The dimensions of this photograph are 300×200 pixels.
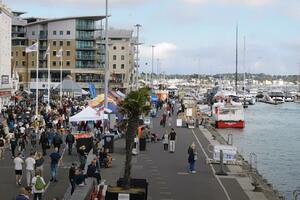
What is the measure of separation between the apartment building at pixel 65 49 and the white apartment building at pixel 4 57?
5882cm

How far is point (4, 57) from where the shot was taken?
69.1 metres

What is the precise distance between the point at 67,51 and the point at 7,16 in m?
60.9

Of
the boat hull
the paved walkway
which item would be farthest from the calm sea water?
the paved walkway

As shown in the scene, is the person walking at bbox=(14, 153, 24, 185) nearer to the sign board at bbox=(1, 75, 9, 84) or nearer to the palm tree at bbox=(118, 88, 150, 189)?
the palm tree at bbox=(118, 88, 150, 189)

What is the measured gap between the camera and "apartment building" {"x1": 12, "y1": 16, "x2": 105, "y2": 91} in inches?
5221

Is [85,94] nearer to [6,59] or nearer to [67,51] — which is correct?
[67,51]

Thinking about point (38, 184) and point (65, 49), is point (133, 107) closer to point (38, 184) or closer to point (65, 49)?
point (38, 184)

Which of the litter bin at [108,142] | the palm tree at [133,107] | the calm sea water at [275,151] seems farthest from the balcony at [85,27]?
the palm tree at [133,107]

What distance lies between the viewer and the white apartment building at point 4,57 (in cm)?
6507

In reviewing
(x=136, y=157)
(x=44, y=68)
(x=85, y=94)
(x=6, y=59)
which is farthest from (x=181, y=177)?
(x=44, y=68)

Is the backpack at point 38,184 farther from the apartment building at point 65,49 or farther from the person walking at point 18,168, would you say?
the apartment building at point 65,49

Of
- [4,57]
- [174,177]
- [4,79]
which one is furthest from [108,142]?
[4,57]

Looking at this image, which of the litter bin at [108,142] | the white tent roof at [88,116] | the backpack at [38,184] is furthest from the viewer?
the white tent roof at [88,116]

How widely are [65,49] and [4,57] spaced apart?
6379 centimetres
